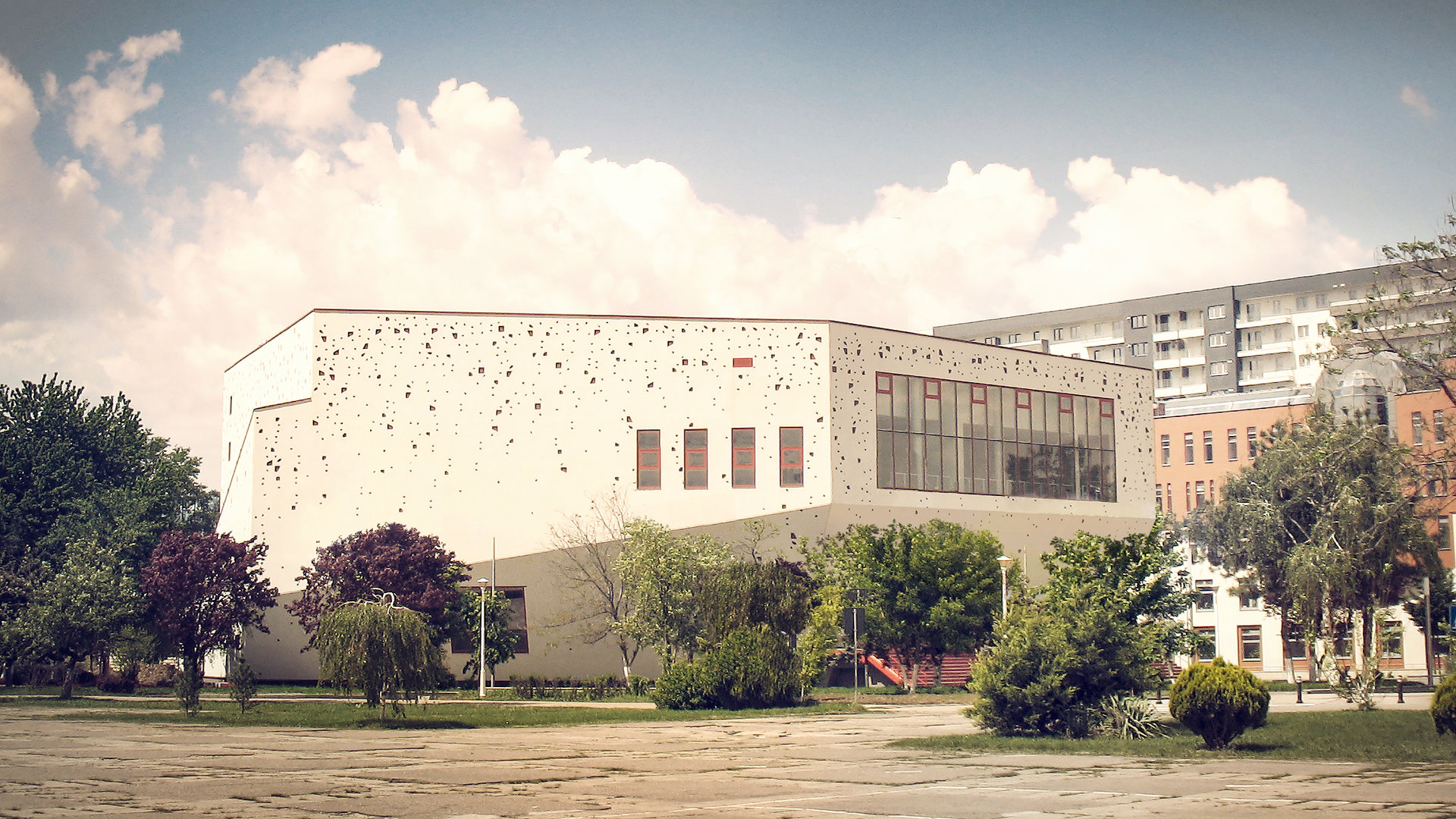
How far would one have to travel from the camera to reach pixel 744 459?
55938mm

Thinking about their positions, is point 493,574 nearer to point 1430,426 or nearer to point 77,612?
point 77,612

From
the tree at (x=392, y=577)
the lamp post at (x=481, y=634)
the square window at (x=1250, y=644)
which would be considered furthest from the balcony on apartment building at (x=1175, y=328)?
the tree at (x=392, y=577)

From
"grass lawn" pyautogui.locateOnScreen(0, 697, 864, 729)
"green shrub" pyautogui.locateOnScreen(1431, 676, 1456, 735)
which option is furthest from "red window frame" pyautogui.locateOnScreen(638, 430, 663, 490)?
"green shrub" pyautogui.locateOnScreen(1431, 676, 1456, 735)

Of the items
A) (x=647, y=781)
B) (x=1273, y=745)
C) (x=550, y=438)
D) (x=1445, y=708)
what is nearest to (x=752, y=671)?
(x=1273, y=745)

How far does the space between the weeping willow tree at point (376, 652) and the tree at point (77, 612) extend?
1992 cm

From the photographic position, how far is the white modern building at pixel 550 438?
55.0 m

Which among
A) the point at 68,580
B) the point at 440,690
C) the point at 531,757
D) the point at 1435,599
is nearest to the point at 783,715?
the point at 531,757

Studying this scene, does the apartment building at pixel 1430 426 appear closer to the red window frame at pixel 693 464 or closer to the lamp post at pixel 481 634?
the red window frame at pixel 693 464

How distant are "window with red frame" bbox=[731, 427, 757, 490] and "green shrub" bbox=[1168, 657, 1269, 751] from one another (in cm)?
3395

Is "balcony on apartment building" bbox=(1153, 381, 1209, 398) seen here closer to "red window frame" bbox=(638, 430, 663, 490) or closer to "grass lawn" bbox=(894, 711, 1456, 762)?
"red window frame" bbox=(638, 430, 663, 490)

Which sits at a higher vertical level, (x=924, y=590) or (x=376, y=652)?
Result: (x=924, y=590)

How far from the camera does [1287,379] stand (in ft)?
448

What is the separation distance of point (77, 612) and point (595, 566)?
18881 mm

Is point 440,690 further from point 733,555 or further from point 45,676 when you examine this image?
point 45,676
